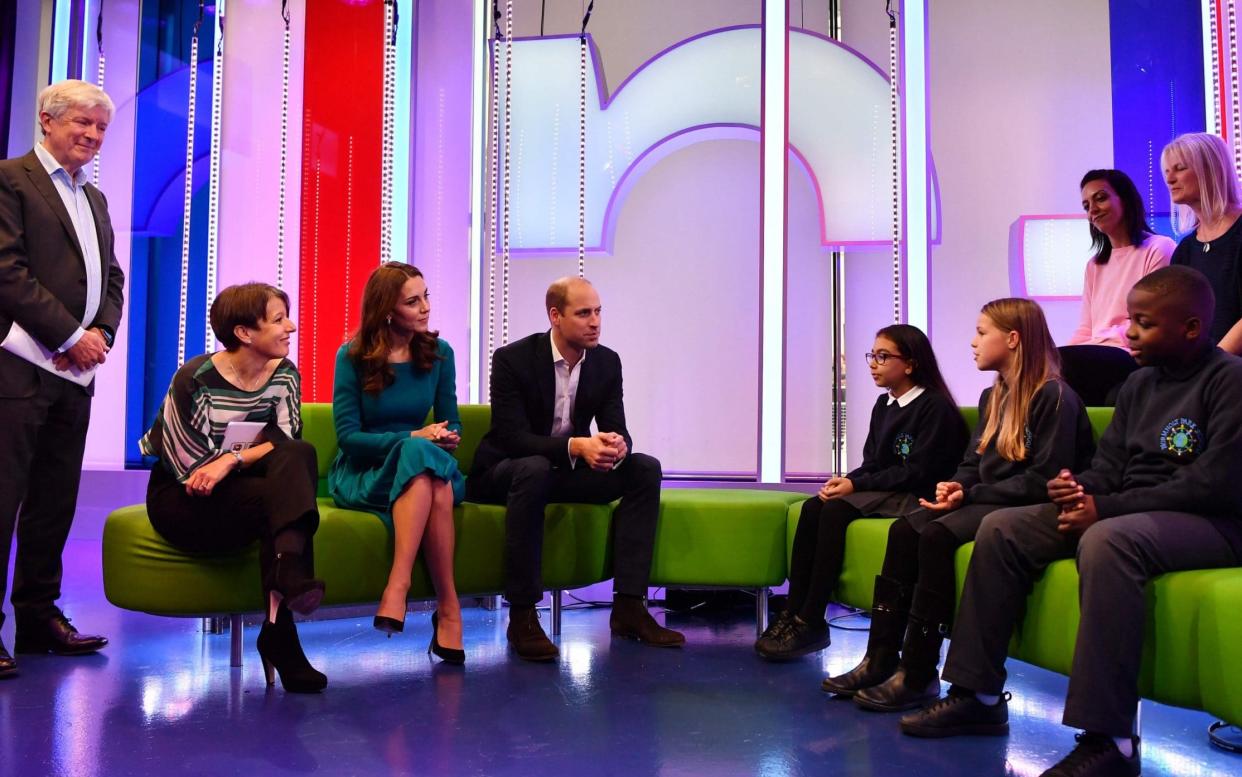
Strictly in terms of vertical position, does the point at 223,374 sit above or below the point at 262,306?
below

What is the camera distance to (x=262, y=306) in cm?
294

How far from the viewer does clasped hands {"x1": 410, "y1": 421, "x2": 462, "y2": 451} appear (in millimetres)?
3252

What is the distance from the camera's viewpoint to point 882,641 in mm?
2822

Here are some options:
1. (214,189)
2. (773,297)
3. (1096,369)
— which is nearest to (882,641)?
(1096,369)

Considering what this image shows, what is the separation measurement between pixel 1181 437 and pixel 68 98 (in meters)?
3.07

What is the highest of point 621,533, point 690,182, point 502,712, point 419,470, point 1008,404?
point 690,182

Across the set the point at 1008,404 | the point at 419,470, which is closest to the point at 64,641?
the point at 419,470

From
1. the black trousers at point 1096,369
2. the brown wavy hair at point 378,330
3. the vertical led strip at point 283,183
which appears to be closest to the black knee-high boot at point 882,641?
the black trousers at point 1096,369

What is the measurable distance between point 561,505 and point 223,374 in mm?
1160

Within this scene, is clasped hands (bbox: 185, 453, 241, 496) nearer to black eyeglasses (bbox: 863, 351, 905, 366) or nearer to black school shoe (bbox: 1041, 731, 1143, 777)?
black eyeglasses (bbox: 863, 351, 905, 366)

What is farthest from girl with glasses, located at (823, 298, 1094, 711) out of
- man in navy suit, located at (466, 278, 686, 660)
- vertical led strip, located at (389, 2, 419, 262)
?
vertical led strip, located at (389, 2, 419, 262)

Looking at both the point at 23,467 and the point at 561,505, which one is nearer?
the point at 23,467

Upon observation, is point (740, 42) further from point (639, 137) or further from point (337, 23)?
point (337, 23)

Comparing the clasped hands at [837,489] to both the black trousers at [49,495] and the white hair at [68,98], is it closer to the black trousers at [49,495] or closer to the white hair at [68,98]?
the black trousers at [49,495]
